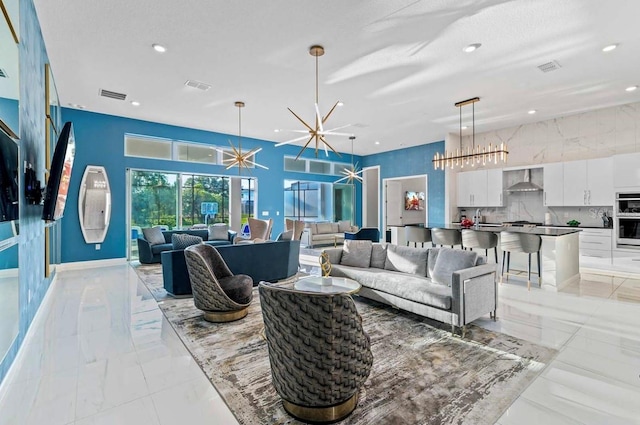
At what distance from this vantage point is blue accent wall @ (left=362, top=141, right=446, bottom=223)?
372 inches

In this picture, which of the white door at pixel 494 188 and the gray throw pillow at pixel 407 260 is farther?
the white door at pixel 494 188

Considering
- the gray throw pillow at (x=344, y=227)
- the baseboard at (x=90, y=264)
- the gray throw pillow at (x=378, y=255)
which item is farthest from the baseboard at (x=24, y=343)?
the gray throw pillow at (x=344, y=227)

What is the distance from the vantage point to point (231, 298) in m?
3.62

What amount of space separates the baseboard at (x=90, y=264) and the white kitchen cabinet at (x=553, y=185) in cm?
994

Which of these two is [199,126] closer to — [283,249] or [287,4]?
[283,249]

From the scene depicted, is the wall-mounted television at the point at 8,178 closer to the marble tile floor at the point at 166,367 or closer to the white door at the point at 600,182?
the marble tile floor at the point at 166,367

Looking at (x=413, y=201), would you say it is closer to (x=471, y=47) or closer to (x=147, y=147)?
(x=471, y=47)

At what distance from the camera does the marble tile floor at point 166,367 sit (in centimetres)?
200

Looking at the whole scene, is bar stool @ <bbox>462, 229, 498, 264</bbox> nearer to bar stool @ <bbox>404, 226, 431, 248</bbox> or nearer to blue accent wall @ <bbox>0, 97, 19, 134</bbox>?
bar stool @ <bbox>404, 226, 431, 248</bbox>

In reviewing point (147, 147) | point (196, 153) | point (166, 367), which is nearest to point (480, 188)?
point (196, 153)

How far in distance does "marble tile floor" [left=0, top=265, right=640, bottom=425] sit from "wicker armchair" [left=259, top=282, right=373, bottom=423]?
49 centimetres

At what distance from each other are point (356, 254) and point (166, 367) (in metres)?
2.88

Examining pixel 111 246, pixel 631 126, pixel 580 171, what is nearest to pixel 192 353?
pixel 111 246

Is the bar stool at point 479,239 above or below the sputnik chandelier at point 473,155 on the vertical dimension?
below
